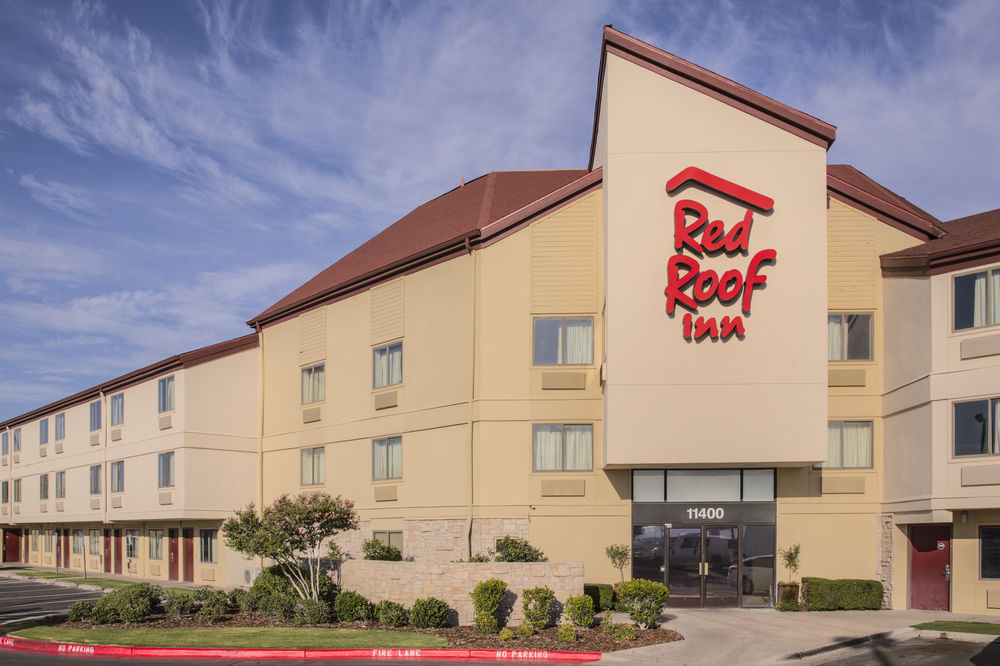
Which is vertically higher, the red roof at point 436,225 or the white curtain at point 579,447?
the red roof at point 436,225

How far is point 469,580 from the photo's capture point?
82.3ft

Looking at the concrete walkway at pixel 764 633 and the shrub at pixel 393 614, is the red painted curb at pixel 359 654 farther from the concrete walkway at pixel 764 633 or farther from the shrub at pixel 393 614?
the shrub at pixel 393 614

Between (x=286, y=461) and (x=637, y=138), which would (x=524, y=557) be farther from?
(x=286, y=461)

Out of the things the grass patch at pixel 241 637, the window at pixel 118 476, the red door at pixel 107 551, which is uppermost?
the window at pixel 118 476

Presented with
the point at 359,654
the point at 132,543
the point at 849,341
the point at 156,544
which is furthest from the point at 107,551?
the point at 849,341

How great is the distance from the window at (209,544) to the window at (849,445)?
24693 millimetres

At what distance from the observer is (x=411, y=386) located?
33000 mm

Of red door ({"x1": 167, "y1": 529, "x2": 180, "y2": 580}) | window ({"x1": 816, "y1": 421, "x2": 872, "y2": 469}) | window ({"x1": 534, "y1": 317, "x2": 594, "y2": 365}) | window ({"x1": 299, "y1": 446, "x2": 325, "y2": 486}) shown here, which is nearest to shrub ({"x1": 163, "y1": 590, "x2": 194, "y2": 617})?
window ({"x1": 299, "y1": 446, "x2": 325, "y2": 486})

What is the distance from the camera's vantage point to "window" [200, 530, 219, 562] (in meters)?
40.8

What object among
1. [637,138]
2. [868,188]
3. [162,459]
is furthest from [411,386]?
[868,188]

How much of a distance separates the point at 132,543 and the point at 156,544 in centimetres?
360

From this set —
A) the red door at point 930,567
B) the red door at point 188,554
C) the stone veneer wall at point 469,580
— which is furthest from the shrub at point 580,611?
the red door at point 188,554

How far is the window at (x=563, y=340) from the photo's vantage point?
30.4 meters

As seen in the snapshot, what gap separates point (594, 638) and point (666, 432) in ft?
23.2
